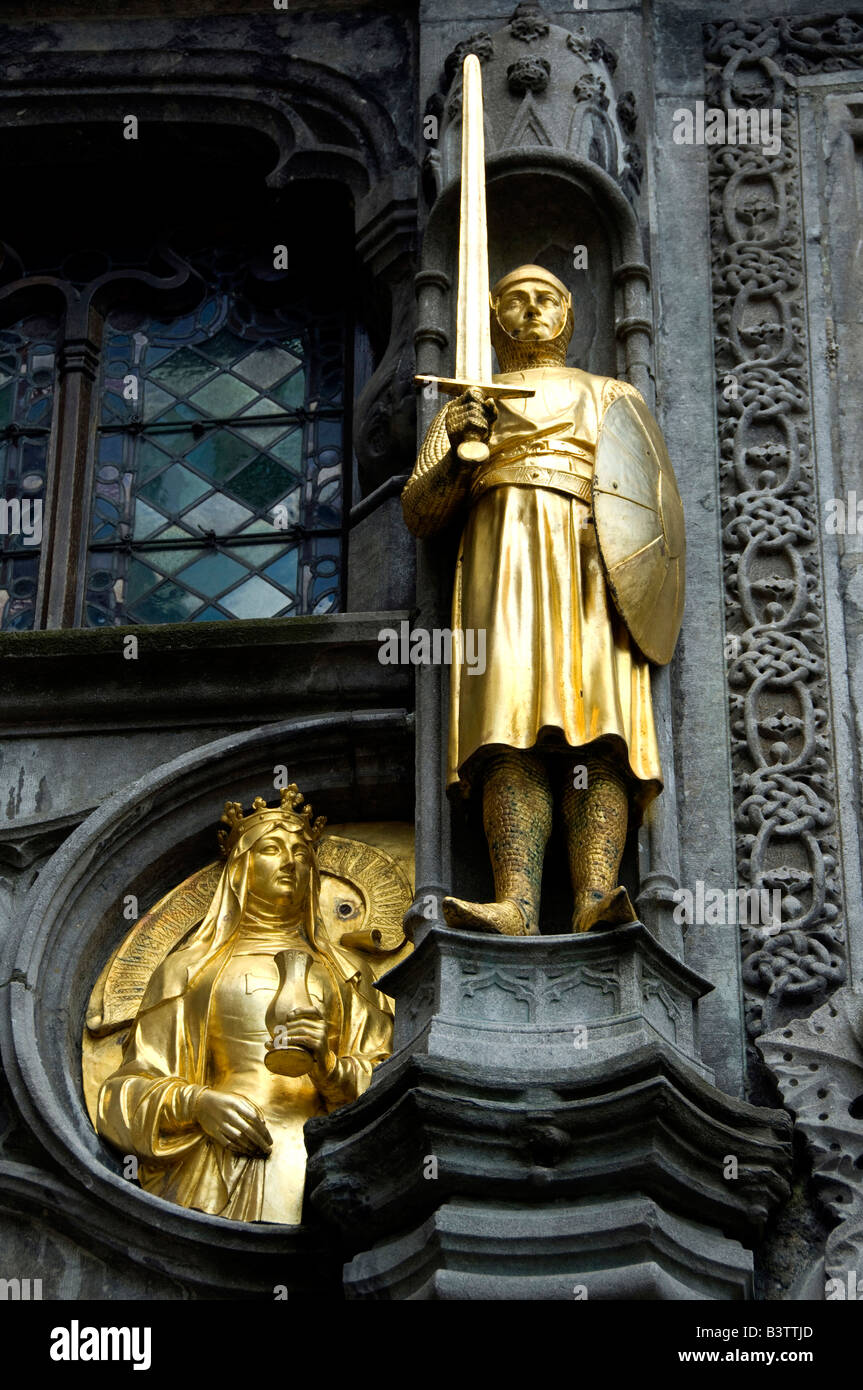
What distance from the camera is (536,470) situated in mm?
8852

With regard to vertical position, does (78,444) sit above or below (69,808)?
above

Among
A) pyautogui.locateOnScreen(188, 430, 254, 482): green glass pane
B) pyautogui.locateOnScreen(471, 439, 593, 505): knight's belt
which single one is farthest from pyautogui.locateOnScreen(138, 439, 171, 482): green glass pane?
pyautogui.locateOnScreen(471, 439, 593, 505): knight's belt

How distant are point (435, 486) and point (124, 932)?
1.82 m

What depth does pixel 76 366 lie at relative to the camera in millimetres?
11086

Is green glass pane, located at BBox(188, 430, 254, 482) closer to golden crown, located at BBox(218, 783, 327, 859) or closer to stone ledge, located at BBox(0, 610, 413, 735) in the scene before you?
stone ledge, located at BBox(0, 610, 413, 735)

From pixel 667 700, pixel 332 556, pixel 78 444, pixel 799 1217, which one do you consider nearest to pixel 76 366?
pixel 78 444

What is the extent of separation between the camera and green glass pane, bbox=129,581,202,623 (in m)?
10.5

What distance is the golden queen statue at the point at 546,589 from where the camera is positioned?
8281mm

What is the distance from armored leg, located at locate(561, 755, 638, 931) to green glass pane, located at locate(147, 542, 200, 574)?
2743 mm

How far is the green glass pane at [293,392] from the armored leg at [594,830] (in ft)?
10.2

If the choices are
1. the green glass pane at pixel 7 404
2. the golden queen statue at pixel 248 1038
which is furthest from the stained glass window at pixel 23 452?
the golden queen statue at pixel 248 1038

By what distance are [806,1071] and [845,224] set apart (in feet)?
11.9
